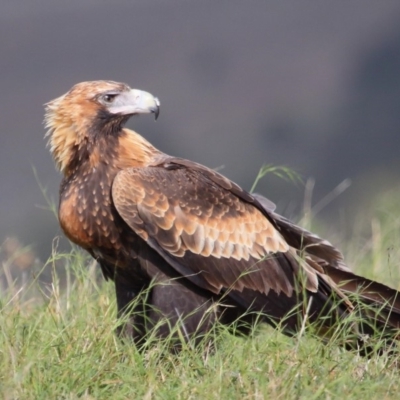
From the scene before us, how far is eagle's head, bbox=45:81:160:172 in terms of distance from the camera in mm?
5012

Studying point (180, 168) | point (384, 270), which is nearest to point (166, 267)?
point (180, 168)

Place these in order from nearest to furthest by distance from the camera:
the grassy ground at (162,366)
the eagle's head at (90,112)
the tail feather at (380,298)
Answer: the grassy ground at (162,366) → the tail feather at (380,298) → the eagle's head at (90,112)

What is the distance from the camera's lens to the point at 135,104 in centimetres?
506

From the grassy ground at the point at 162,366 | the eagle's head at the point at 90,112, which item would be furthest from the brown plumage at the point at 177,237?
the grassy ground at the point at 162,366

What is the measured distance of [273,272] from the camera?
16.3 ft

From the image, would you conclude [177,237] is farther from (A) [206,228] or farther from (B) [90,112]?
(B) [90,112]

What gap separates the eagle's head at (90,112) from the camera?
501cm

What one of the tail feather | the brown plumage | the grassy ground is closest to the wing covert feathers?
the brown plumage

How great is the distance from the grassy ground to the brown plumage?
28 centimetres

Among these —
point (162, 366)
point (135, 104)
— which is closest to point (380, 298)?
point (162, 366)

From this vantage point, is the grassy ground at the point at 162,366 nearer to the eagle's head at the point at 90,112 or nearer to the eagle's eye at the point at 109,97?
the eagle's head at the point at 90,112

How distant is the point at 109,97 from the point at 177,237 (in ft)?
2.72

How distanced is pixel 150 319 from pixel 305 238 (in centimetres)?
91

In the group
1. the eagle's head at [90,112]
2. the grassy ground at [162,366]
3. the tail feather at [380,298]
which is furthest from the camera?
the eagle's head at [90,112]
